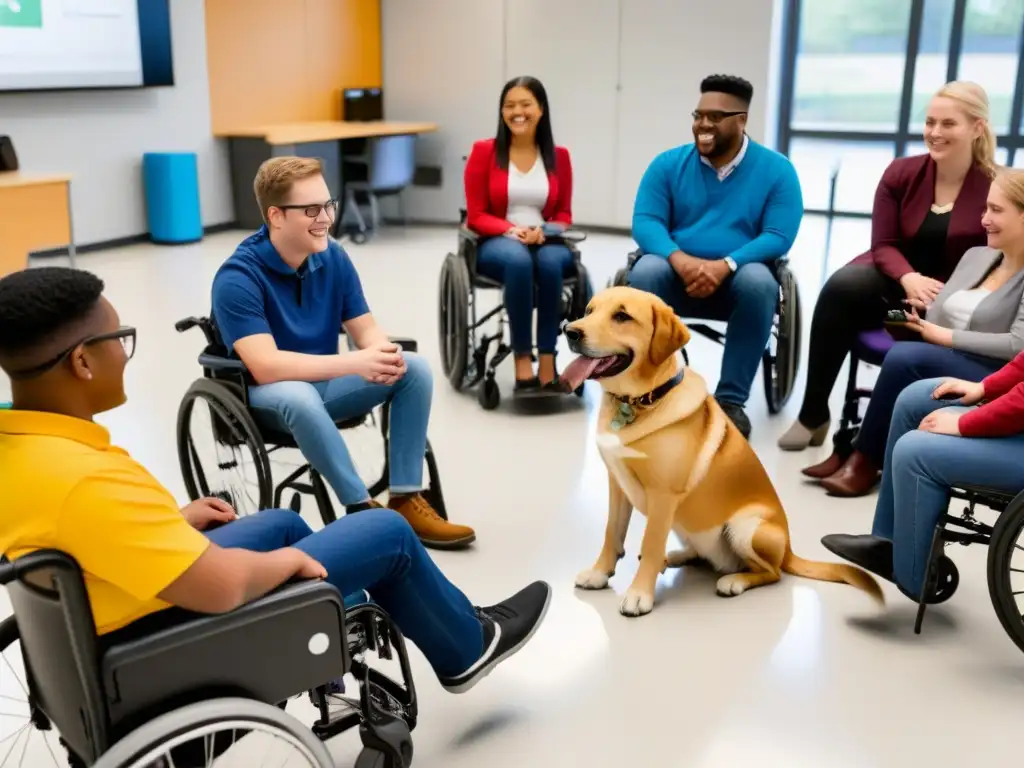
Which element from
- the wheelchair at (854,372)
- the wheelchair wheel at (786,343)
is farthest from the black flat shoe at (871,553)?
the wheelchair wheel at (786,343)

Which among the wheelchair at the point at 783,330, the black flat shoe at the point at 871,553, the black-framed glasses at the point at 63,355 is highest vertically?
the black-framed glasses at the point at 63,355

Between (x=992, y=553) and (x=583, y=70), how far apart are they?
614 centimetres

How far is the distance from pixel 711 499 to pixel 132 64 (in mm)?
5737

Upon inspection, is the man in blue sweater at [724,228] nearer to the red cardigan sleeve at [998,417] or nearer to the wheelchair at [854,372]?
the wheelchair at [854,372]

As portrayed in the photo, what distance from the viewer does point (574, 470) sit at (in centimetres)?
324

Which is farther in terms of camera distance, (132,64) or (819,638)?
(132,64)

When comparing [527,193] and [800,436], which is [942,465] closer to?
[800,436]

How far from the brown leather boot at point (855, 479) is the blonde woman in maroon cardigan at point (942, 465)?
2.29 feet

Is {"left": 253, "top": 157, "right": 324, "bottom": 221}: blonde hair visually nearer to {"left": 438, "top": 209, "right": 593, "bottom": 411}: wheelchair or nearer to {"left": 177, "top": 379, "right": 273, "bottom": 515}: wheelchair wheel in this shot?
{"left": 177, "top": 379, "right": 273, "bottom": 515}: wheelchair wheel

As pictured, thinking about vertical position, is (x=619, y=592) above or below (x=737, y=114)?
below

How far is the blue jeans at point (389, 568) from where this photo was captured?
1.54 meters

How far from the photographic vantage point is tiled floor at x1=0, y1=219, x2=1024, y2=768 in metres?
1.86

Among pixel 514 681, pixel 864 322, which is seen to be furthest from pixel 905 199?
pixel 514 681

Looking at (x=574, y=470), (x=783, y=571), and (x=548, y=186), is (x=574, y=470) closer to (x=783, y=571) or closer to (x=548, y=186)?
(x=783, y=571)
